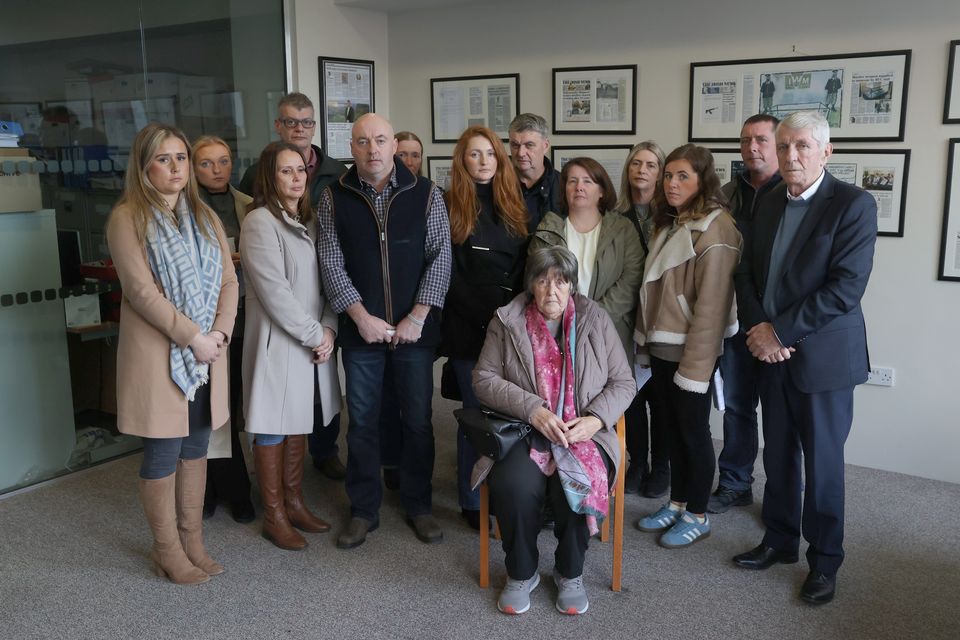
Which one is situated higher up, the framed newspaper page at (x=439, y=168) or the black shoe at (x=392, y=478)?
the framed newspaper page at (x=439, y=168)

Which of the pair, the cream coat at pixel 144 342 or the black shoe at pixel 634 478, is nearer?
the cream coat at pixel 144 342

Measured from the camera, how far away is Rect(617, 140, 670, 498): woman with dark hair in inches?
124

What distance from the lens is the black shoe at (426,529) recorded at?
3.07 metres

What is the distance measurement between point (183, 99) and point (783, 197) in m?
3.00

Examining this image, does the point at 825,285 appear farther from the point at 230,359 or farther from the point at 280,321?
the point at 230,359

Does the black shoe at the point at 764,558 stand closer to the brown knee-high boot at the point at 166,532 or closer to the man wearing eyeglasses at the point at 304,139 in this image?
the brown knee-high boot at the point at 166,532

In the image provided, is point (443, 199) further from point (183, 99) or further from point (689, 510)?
point (183, 99)

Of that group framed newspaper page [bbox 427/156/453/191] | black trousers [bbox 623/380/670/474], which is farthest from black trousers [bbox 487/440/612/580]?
framed newspaper page [bbox 427/156/453/191]

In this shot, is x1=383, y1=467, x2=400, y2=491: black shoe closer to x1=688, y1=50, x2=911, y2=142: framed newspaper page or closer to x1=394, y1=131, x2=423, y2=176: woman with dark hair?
x1=394, y1=131, x2=423, y2=176: woman with dark hair

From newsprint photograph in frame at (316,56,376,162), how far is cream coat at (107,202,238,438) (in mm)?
2316

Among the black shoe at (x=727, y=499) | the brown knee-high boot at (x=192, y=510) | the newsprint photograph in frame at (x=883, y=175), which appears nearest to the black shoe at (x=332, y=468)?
the brown knee-high boot at (x=192, y=510)

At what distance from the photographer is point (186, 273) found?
2.59 metres

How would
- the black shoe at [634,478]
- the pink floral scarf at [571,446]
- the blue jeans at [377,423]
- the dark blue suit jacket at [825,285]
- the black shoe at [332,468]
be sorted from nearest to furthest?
1. the dark blue suit jacket at [825,285]
2. the pink floral scarf at [571,446]
3. the blue jeans at [377,423]
4. the black shoe at [634,478]
5. the black shoe at [332,468]

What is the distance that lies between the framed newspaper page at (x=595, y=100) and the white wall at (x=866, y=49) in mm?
48
